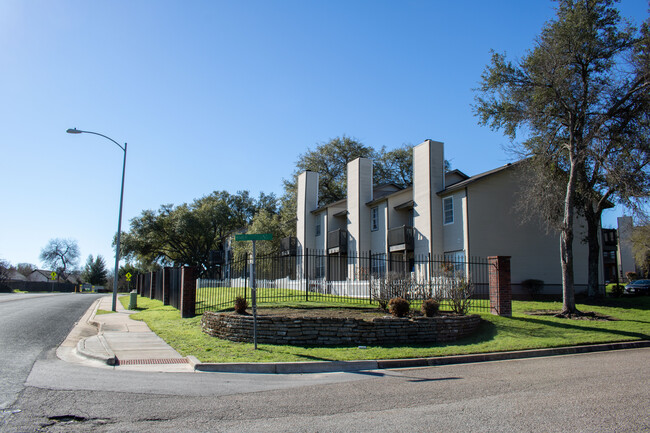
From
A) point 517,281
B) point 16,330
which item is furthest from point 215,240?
point 16,330

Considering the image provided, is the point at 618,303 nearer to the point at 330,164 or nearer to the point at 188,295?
the point at 188,295

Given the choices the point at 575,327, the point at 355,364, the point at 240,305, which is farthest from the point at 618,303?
the point at 240,305

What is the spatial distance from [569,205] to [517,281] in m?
7.60

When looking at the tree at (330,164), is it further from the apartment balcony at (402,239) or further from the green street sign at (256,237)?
the green street sign at (256,237)

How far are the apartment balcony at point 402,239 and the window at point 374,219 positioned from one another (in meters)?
2.87

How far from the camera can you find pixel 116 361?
9.64 meters

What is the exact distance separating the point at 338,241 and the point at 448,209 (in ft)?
31.6

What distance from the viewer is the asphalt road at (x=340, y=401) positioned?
5.45 metres

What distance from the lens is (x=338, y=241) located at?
33031mm

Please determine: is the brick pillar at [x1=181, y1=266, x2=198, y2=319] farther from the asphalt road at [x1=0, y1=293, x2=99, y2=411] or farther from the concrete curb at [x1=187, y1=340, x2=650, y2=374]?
the concrete curb at [x1=187, y1=340, x2=650, y2=374]

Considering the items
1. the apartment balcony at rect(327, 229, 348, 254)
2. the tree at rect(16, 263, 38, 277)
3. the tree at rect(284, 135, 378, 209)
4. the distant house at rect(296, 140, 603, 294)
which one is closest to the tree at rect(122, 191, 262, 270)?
the tree at rect(284, 135, 378, 209)

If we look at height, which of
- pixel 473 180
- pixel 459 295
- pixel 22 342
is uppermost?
pixel 473 180

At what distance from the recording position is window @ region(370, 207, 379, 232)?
30.7 metres

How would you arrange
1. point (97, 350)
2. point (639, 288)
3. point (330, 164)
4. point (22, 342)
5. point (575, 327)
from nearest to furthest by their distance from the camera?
point (97, 350), point (22, 342), point (575, 327), point (639, 288), point (330, 164)
